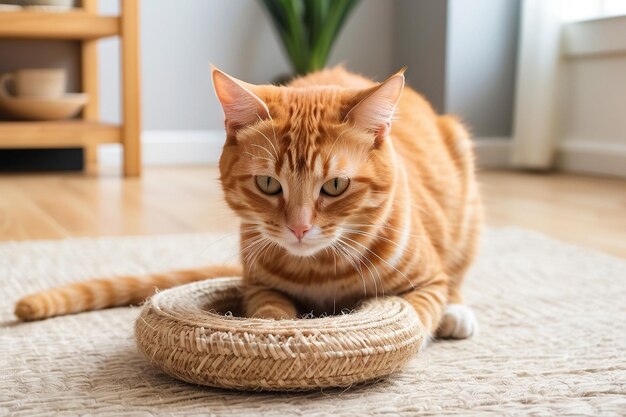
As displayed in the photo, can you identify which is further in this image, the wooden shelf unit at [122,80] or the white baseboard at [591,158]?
the white baseboard at [591,158]

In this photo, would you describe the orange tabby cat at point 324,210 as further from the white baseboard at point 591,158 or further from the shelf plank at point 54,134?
the white baseboard at point 591,158

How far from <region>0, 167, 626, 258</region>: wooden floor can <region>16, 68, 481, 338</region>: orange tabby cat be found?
695mm

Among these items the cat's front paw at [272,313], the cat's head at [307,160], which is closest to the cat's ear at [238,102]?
the cat's head at [307,160]

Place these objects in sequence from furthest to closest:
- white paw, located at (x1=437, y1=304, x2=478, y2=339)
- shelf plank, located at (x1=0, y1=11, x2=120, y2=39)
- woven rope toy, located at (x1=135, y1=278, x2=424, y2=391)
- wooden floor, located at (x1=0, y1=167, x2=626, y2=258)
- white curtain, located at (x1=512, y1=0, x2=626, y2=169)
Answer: white curtain, located at (x1=512, y1=0, x2=626, y2=169), shelf plank, located at (x1=0, y1=11, x2=120, y2=39), wooden floor, located at (x1=0, y1=167, x2=626, y2=258), white paw, located at (x1=437, y1=304, x2=478, y2=339), woven rope toy, located at (x1=135, y1=278, x2=424, y2=391)

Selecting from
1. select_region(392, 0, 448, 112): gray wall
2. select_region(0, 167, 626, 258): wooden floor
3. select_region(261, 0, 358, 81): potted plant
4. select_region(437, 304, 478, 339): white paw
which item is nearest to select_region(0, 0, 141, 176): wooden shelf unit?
select_region(0, 167, 626, 258): wooden floor

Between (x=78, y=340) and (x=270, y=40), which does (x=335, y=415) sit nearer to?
(x=78, y=340)

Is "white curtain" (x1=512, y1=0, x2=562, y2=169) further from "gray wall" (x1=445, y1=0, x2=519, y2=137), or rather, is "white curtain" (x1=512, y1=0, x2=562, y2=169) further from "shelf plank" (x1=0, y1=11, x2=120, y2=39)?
"shelf plank" (x1=0, y1=11, x2=120, y2=39)

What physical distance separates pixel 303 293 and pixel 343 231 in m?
0.14

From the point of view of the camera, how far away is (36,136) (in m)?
3.19

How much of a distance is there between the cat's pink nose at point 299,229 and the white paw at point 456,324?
0.35m

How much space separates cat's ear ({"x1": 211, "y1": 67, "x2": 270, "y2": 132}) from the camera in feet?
3.59

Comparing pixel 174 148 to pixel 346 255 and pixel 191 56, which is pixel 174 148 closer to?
pixel 191 56

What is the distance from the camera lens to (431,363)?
45.9 inches

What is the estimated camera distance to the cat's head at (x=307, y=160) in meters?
1.07
